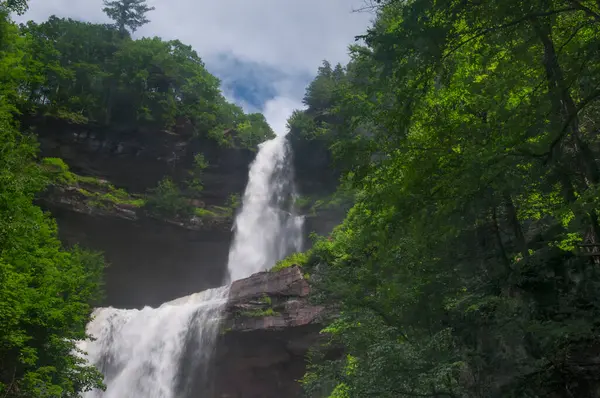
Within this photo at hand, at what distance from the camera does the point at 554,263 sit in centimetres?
724

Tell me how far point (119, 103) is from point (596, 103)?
36.7 metres

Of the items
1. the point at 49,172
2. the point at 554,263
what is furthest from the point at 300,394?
the point at 49,172

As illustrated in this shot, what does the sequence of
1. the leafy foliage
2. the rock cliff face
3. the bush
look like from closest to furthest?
the bush
the rock cliff face
the leafy foliage

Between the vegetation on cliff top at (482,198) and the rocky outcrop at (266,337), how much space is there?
32.3 feet

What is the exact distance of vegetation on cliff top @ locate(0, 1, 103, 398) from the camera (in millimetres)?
12133

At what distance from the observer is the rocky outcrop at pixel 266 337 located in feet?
71.0

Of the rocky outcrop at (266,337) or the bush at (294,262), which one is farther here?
the bush at (294,262)

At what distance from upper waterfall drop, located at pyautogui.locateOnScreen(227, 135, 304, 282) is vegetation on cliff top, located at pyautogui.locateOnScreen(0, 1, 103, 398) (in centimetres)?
1971

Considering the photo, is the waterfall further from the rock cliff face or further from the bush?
the rock cliff face

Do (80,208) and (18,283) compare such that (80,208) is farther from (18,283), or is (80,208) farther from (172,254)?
(18,283)

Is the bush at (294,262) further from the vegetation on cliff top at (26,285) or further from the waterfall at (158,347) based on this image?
the vegetation on cliff top at (26,285)

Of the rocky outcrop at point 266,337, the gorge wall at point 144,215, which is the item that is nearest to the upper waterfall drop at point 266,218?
the gorge wall at point 144,215

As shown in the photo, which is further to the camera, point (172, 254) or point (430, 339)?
point (172, 254)

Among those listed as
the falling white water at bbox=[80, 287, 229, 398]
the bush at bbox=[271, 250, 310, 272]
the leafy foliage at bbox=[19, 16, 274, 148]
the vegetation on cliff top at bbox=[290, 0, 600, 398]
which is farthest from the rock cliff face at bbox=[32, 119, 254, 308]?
the vegetation on cliff top at bbox=[290, 0, 600, 398]
